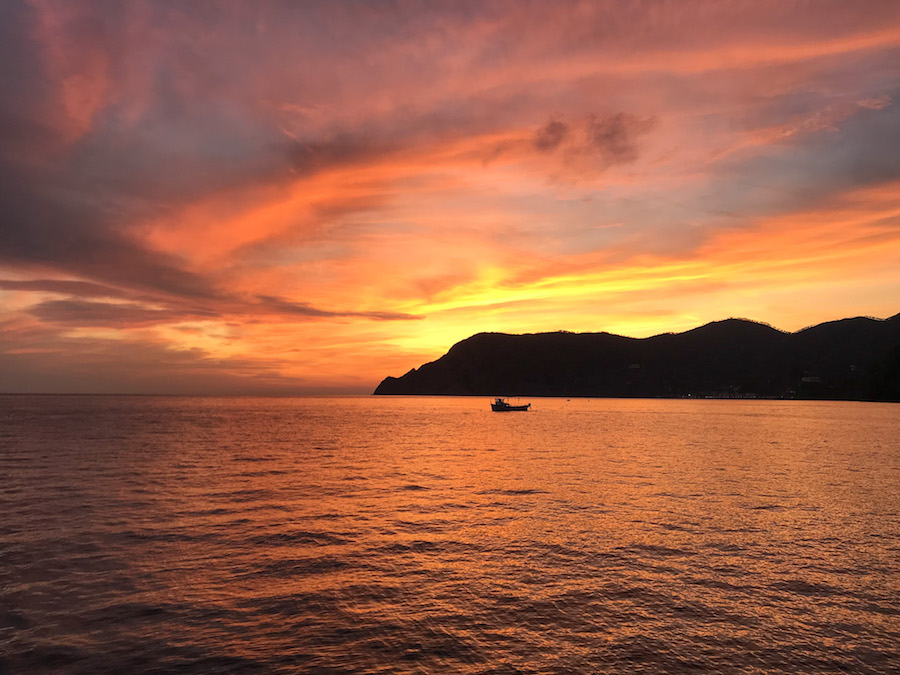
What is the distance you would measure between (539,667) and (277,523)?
23.8 m

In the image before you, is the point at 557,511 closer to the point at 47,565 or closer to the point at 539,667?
the point at 539,667

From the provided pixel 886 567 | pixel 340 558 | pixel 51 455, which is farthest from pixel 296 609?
pixel 51 455

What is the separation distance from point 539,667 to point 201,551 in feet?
66.6

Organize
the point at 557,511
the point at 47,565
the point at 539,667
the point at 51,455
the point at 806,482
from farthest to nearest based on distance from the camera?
the point at 51,455 < the point at 806,482 < the point at 557,511 < the point at 47,565 < the point at 539,667

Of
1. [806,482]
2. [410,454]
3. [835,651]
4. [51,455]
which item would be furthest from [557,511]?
[51,455]

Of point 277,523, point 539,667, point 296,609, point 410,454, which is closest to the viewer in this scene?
point 539,667

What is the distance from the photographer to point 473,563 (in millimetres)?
26828

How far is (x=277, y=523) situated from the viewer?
116 feet

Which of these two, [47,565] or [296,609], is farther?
[47,565]

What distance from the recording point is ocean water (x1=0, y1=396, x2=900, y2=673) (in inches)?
686

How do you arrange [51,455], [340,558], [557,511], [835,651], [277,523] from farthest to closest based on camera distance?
[51,455] < [557,511] < [277,523] < [340,558] < [835,651]

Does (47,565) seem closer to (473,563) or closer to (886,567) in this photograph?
(473,563)

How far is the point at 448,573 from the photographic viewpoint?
25.3 m

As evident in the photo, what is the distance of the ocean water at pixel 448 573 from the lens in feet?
57.2
